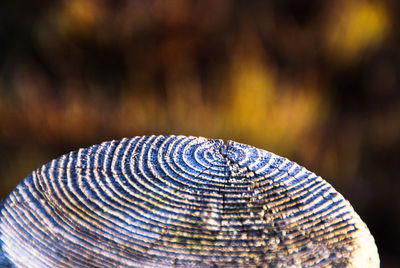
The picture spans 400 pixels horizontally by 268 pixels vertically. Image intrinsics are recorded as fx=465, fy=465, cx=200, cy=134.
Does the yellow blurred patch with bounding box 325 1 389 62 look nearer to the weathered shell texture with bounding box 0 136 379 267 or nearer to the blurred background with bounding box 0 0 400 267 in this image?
the blurred background with bounding box 0 0 400 267

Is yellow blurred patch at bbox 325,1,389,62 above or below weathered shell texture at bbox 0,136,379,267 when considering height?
above

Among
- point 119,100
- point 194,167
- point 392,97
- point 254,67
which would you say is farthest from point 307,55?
point 194,167

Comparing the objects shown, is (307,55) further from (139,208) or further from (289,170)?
(139,208)

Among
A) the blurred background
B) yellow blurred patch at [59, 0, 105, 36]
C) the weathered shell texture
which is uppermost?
yellow blurred patch at [59, 0, 105, 36]

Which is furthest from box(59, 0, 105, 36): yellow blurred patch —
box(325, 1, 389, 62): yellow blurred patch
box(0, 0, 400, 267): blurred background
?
box(325, 1, 389, 62): yellow blurred patch

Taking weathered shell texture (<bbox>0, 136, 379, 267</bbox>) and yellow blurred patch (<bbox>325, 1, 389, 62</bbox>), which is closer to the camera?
weathered shell texture (<bbox>0, 136, 379, 267</bbox>)

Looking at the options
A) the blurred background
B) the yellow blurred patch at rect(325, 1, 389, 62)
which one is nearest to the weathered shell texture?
the blurred background

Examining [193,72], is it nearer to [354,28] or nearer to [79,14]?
[79,14]
